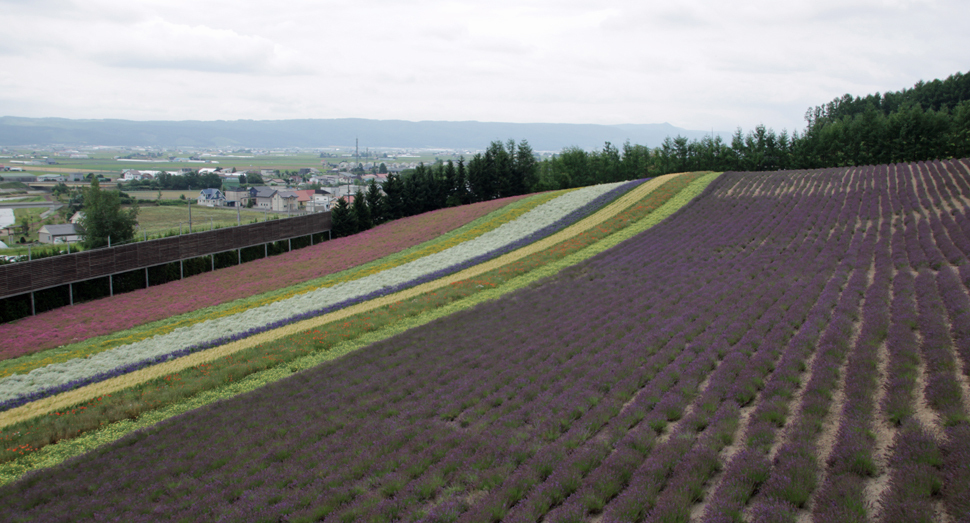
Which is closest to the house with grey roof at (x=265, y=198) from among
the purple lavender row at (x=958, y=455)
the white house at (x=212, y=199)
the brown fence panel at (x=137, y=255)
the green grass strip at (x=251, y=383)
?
the white house at (x=212, y=199)

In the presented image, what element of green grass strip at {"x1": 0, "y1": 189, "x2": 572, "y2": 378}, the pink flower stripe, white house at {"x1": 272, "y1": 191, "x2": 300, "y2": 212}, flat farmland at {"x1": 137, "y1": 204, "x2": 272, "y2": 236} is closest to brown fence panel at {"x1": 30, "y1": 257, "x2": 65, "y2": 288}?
the pink flower stripe

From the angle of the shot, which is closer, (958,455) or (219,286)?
(958,455)

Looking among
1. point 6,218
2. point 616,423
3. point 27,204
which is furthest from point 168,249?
point 27,204

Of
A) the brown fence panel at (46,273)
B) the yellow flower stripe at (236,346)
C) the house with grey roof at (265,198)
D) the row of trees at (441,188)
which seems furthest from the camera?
the house with grey roof at (265,198)

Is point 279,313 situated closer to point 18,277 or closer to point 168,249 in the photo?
point 18,277

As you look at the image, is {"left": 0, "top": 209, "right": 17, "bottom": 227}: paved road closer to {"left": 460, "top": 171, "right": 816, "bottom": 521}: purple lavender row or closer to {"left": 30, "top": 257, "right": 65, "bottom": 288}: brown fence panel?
{"left": 30, "top": 257, "right": 65, "bottom": 288}: brown fence panel

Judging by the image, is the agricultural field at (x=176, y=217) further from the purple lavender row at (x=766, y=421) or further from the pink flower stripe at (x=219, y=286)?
the purple lavender row at (x=766, y=421)
